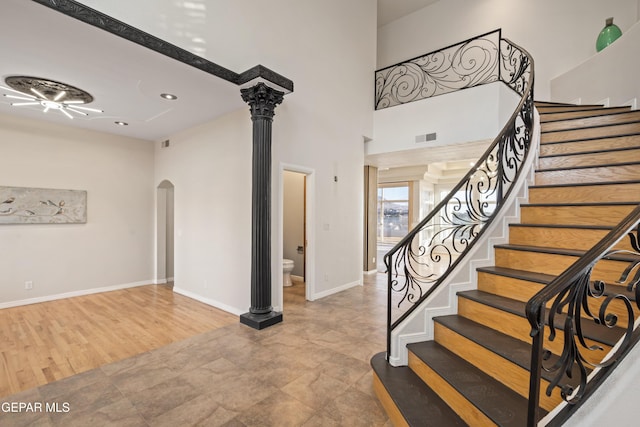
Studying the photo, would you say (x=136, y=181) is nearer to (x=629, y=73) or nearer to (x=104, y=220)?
(x=104, y=220)

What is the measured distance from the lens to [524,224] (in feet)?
9.07

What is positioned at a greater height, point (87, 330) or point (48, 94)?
point (48, 94)

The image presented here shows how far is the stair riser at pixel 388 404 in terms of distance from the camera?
190 centimetres

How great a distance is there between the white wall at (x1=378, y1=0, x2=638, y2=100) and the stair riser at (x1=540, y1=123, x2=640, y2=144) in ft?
10.5

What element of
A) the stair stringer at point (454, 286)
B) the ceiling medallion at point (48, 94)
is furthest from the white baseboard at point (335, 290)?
the ceiling medallion at point (48, 94)

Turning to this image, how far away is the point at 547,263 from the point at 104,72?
15.2ft

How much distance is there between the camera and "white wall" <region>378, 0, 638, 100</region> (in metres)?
5.58

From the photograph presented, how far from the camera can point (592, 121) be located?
3613mm

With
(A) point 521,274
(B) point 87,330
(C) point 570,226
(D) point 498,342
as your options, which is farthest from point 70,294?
(C) point 570,226

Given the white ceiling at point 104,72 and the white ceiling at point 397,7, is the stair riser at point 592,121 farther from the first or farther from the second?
the white ceiling at point 397,7

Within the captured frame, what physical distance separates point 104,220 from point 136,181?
0.95 metres

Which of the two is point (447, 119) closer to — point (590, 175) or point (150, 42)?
point (590, 175)

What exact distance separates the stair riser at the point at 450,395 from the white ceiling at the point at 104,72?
11.5 feet

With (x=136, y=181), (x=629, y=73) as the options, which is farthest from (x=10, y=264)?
(x=629, y=73)
